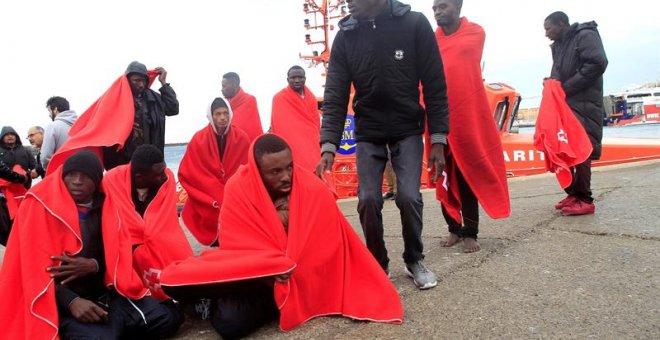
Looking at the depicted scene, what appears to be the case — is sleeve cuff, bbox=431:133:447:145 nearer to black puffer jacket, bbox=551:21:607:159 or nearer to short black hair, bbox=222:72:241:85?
black puffer jacket, bbox=551:21:607:159

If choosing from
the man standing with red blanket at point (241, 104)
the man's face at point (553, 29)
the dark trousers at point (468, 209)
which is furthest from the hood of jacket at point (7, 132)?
the man's face at point (553, 29)

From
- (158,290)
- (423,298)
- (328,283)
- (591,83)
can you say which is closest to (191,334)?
(158,290)

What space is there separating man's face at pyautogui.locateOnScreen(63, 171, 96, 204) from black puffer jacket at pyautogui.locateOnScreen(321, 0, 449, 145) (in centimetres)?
142

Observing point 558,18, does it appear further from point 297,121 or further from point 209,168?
point 209,168

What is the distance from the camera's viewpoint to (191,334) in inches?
116

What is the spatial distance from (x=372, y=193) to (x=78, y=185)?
1.70m

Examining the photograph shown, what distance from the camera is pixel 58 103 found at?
5086 millimetres

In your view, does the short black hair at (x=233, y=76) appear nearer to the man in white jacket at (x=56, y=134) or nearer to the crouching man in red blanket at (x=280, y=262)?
the man in white jacket at (x=56, y=134)

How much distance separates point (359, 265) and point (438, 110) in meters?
1.17

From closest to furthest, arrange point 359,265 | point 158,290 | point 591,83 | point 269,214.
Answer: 1. point 269,214
2. point 359,265
3. point 158,290
4. point 591,83

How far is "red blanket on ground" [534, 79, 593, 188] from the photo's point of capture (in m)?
4.81

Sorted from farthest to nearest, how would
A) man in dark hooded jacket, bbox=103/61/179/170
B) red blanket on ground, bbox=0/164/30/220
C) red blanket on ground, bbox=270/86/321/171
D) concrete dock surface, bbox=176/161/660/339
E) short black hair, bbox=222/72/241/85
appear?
red blanket on ground, bbox=270/86/321/171 → short black hair, bbox=222/72/241/85 → red blanket on ground, bbox=0/164/30/220 → man in dark hooded jacket, bbox=103/61/179/170 → concrete dock surface, bbox=176/161/660/339

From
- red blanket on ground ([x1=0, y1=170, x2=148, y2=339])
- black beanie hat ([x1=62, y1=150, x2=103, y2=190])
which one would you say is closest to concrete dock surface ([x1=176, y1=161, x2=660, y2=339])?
red blanket on ground ([x1=0, y1=170, x2=148, y2=339])

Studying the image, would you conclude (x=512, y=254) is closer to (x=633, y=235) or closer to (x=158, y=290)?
(x=633, y=235)
